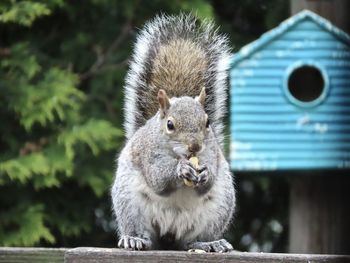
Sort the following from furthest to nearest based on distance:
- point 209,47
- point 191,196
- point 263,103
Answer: point 263,103 → point 209,47 → point 191,196

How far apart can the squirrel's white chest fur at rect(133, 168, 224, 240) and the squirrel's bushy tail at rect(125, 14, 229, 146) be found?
0.27m

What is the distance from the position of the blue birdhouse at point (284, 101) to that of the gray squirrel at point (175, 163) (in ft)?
2.20

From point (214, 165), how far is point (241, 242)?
2.03m

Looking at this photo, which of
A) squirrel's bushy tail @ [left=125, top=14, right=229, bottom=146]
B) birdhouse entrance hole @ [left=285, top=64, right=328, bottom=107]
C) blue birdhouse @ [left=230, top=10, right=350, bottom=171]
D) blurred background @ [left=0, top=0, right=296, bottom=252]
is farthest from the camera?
blurred background @ [left=0, top=0, right=296, bottom=252]

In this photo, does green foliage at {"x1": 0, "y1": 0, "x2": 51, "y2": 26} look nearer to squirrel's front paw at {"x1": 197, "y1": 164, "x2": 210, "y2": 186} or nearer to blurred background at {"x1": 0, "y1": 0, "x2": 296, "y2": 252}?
blurred background at {"x1": 0, "y1": 0, "x2": 296, "y2": 252}

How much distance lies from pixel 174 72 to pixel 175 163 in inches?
12.7

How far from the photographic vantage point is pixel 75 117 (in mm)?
3033

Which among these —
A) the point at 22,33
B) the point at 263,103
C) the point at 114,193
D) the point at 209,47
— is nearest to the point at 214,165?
the point at 114,193

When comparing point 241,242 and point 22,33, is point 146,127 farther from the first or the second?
point 241,242

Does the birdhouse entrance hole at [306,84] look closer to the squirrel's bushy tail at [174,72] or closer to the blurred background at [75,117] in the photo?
the blurred background at [75,117]

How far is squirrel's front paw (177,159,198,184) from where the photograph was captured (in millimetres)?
1592

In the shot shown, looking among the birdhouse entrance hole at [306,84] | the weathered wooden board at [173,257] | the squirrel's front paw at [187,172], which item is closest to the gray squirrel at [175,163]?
the squirrel's front paw at [187,172]

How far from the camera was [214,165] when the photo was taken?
1725 millimetres

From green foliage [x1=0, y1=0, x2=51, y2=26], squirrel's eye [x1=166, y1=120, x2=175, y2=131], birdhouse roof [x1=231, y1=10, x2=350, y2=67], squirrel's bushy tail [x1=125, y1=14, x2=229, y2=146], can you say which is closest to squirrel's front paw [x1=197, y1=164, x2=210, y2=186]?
squirrel's eye [x1=166, y1=120, x2=175, y2=131]
